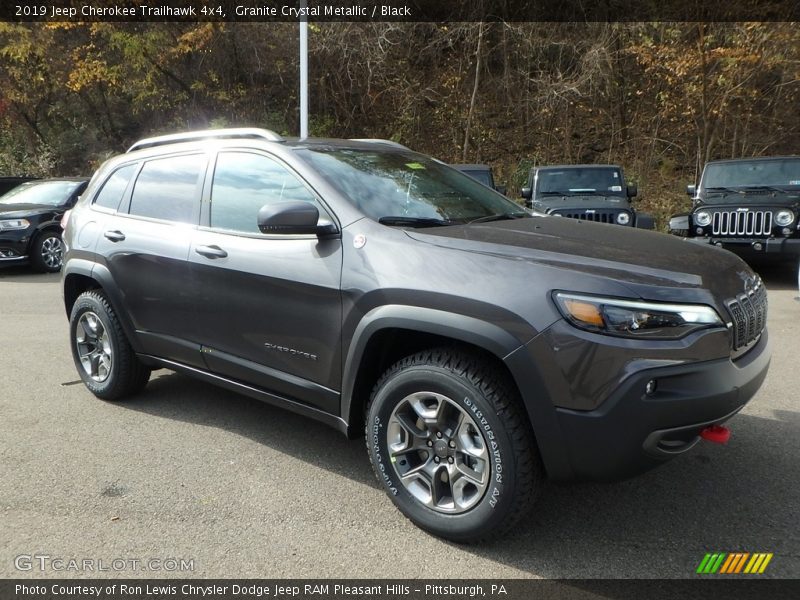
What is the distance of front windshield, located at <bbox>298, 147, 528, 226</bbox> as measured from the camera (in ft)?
10.7

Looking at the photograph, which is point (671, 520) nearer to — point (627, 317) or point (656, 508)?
point (656, 508)

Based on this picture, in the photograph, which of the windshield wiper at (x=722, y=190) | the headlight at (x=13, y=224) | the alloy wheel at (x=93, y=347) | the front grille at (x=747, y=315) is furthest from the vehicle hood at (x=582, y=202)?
the headlight at (x=13, y=224)

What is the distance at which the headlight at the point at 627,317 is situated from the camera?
94.5 inches

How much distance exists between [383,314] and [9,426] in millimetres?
2866

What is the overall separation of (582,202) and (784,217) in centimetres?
281

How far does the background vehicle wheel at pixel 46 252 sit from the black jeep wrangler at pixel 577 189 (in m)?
8.10

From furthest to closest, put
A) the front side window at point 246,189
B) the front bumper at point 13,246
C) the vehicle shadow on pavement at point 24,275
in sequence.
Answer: the front bumper at point 13,246 < the vehicle shadow on pavement at point 24,275 < the front side window at point 246,189

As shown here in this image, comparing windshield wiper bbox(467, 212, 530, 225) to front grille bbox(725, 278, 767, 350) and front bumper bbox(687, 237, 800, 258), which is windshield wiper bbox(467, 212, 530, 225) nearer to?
front grille bbox(725, 278, 767, 350)

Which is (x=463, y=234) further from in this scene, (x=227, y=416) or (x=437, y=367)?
(x=227, y=416)

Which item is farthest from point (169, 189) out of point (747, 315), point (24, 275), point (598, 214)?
point (24, 275)

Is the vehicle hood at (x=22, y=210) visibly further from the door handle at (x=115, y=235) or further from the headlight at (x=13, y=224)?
the door handle at (x=115, y=235)

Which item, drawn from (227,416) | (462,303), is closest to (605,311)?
(462,303)

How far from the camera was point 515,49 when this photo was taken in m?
20.6

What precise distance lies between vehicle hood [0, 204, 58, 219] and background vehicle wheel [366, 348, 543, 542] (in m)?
10.3
